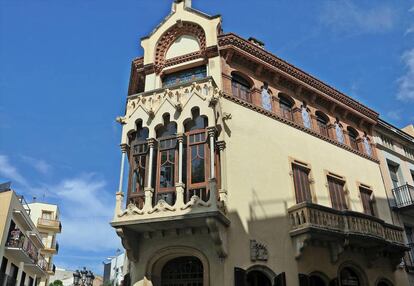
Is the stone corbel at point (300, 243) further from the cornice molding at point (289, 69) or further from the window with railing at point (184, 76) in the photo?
the cornice molding at point (289, 69)

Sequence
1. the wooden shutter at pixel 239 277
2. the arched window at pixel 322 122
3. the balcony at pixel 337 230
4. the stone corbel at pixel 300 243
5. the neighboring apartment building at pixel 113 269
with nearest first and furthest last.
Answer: the wooden shutter at pixel 239 277 < the stone corbel at pixel 300 243 < the balcony at pixel 337 230 < the arched window at pixel 322 122 < the neighboring apartment building at pixel 113 269

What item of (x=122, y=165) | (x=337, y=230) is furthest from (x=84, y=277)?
(x=337, y=230)

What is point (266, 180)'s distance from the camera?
49.0 ft

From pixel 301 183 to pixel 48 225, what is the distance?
42.2 m

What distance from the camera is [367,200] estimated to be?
19.2 meters

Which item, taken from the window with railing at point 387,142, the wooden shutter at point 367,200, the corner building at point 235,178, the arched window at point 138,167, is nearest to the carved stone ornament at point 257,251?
the corner building at point 235,178

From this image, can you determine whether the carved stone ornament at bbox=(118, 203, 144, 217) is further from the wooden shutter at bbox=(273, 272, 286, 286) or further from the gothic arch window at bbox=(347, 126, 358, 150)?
the gothic arch window at bbox=(347, 126, 358, 150)

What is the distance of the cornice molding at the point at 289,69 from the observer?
16.2 metres

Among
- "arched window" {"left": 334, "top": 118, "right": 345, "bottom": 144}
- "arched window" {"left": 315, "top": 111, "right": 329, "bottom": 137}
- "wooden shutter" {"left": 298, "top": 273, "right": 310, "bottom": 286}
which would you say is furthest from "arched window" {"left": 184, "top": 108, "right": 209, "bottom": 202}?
"arched window" {"left": 334, "top": 118, "right": 345, "bottom": 144}

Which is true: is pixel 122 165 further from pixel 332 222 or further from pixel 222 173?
pixel 332 222

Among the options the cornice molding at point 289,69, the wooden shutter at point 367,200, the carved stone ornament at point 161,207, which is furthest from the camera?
the wooden shutter at point 367,200

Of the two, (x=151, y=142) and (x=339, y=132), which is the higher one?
(x=339, y=132)

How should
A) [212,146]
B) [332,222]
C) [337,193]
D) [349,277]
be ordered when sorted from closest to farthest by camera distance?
[212,146] < [332,222] < [349,277] < [337,193]

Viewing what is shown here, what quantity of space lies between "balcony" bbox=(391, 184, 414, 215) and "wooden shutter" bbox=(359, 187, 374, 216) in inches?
69.3
